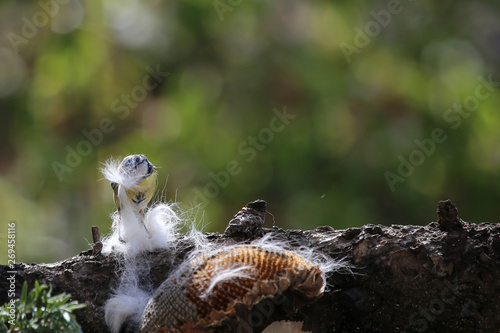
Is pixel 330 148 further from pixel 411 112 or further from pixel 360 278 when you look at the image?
pixel 360 278

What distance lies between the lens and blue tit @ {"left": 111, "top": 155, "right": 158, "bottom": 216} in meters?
0.60

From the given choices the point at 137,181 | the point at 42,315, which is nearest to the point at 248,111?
the point at 137,181

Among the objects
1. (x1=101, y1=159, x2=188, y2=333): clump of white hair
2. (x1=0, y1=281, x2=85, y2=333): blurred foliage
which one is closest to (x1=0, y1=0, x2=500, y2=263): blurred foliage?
(x1=101, y1=159, x2=188, y2=333): clump of white hair

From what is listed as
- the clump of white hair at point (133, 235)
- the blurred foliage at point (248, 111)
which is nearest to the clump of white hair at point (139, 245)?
the clump of white hair at point (133, 235)

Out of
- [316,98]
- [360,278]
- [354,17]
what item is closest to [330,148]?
[316,98]

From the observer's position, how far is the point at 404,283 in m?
0.54

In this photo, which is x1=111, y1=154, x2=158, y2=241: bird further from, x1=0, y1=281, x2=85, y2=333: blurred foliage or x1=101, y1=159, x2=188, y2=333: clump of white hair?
x1=0, y1=281, x2=85, y2=333: blurred foliage

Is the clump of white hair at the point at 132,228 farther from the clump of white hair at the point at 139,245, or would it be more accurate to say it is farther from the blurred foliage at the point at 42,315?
the blurred foliage at the point at 42,315

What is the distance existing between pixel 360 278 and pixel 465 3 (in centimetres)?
119

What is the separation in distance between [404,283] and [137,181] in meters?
0.27

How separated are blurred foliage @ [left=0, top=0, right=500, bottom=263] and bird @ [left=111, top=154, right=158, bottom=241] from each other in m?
0.71

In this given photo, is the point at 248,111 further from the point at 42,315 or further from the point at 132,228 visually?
the point at 42,315

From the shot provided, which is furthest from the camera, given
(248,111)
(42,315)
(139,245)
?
(248,111)

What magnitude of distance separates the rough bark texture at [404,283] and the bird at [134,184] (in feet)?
0.24
